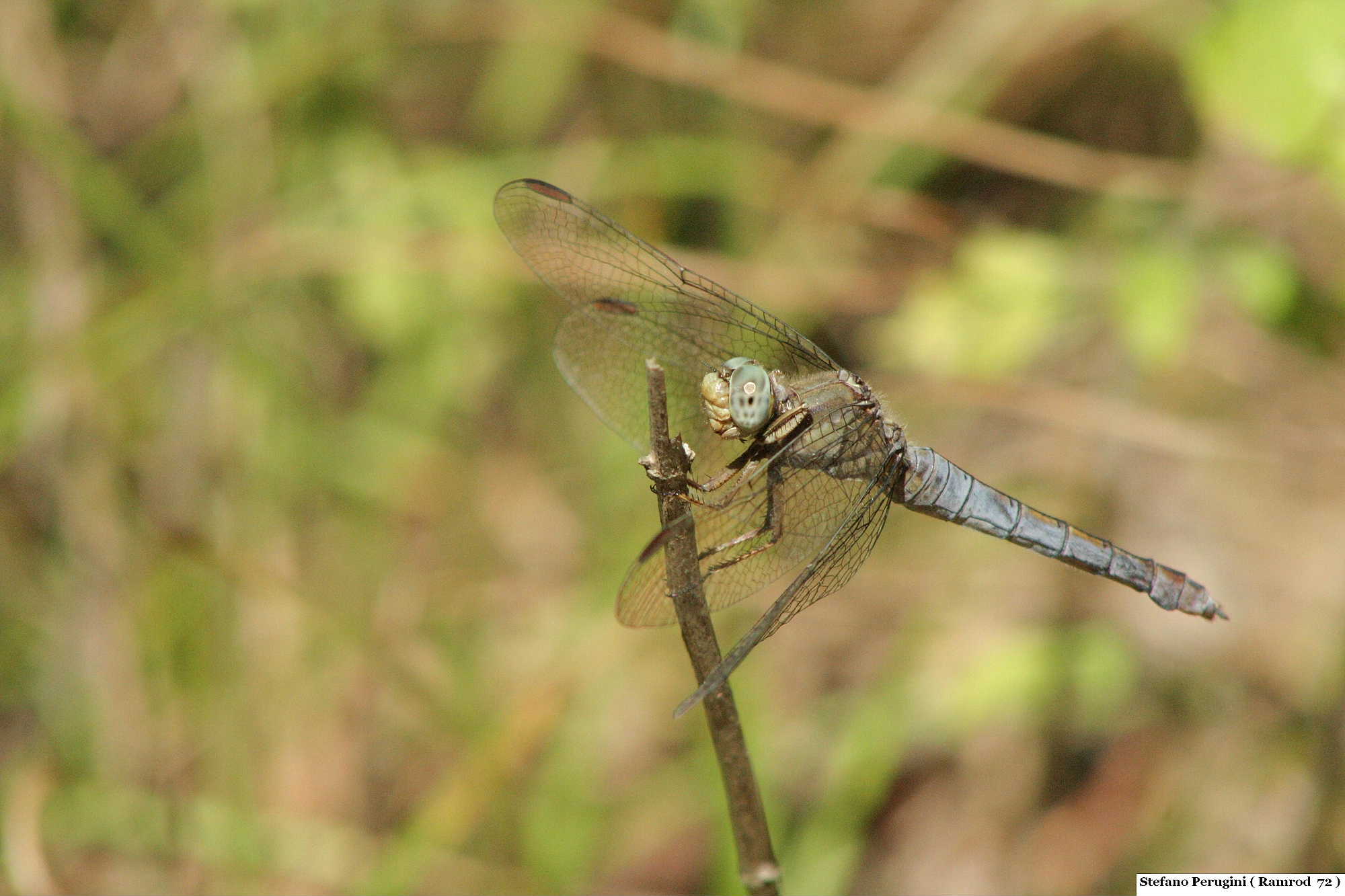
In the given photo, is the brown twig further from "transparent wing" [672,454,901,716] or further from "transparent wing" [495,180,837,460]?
"transparent wing" [495,180,837,460]

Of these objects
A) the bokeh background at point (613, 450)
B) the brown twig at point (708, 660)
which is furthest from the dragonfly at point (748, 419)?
the bokeh background at point (613, 450)

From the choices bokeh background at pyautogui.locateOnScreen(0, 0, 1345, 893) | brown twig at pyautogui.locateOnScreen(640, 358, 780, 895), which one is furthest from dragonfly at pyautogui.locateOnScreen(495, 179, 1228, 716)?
bokeh background at pyautogui.locateOnScreen(0, 0, 1345, 893)

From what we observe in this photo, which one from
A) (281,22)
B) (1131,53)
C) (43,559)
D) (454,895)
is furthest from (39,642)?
(1131,53)

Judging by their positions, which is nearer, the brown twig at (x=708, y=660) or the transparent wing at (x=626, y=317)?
the brown twig at (x=708, y=660)

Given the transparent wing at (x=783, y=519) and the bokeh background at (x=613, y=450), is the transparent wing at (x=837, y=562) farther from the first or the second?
the bokeh background at (x=613, y=450)

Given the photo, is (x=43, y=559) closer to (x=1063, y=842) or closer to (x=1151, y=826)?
(x=1063, y=842)

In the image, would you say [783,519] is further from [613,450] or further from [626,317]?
[613,450]
